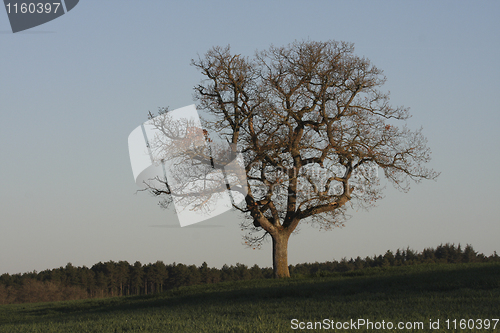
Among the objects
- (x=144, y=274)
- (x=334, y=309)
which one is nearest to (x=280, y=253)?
(x=334, y=309)

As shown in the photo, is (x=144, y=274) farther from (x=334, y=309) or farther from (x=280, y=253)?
(x=334, y=309)

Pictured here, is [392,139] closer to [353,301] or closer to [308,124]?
[308,124]

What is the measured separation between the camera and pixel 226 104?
92.6ft

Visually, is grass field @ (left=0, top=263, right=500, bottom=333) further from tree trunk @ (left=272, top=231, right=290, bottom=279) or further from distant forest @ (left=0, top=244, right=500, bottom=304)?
distant forest @ (left=0, top=244, right=500, bottom=304)

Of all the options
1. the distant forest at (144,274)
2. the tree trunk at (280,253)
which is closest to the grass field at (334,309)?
the tree trunk at (280,253)

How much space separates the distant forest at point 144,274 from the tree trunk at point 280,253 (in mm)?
74938

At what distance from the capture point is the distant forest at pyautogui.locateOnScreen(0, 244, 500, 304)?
9844cm

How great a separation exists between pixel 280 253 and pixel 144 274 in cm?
10391

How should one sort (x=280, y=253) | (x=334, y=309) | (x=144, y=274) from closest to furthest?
1. (x=334, y=309)
2. (x=280, y=253)
3. (x=144, y=274)

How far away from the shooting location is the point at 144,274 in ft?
401

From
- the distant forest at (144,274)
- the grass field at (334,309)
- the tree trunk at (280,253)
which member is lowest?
the distant forest at (144,274)

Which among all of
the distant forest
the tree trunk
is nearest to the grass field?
the tree trunk

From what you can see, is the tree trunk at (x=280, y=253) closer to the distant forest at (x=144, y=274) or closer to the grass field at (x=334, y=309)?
the grass field at (x=334, y=309)

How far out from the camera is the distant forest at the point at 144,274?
323 ft
